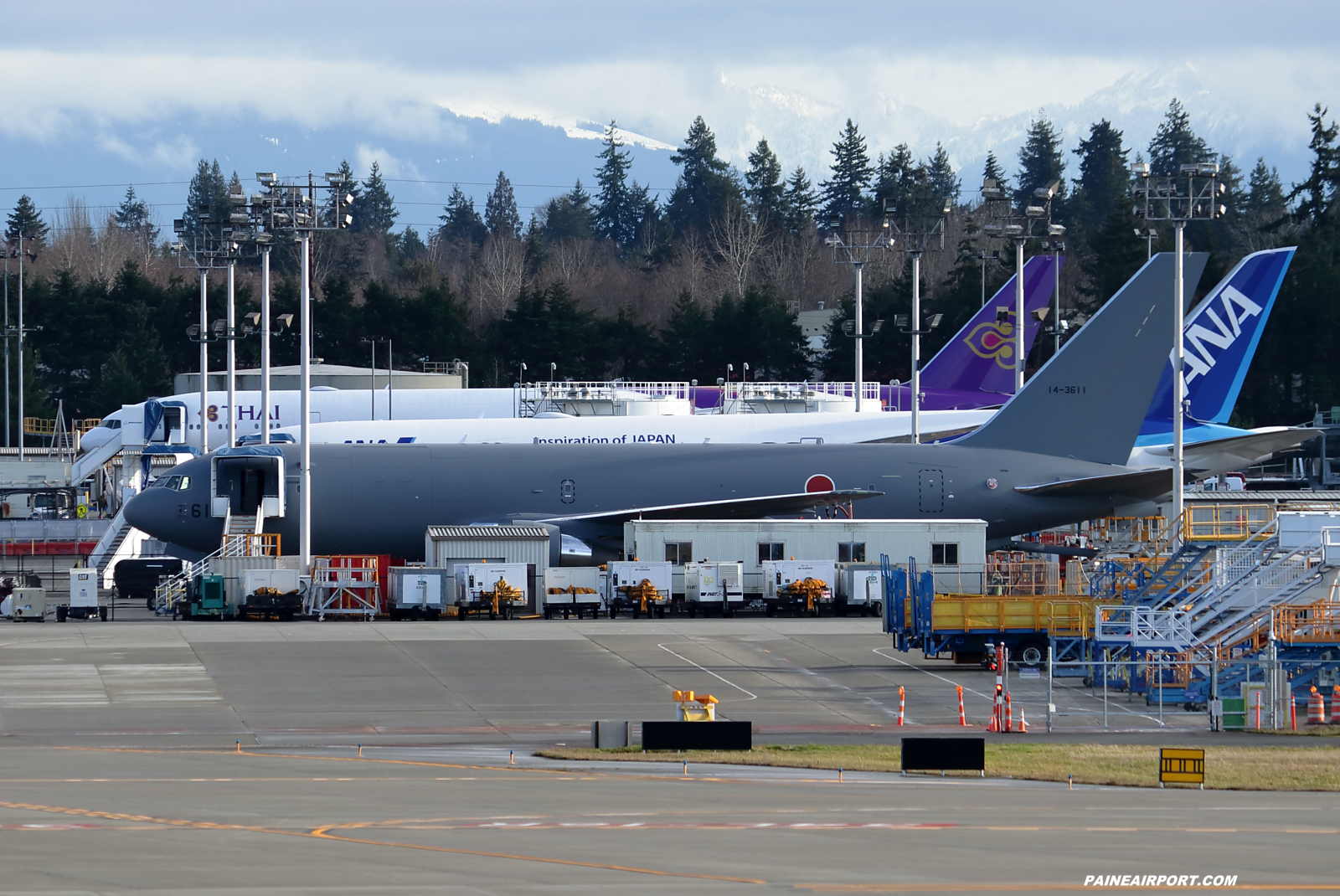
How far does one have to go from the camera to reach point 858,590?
49094mm

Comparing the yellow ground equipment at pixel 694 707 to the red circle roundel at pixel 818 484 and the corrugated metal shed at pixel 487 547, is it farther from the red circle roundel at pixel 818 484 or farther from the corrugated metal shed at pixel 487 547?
the red circle roundel at pixel 818 484

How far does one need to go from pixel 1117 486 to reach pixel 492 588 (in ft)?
66.7

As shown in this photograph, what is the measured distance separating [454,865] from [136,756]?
11.3 meters

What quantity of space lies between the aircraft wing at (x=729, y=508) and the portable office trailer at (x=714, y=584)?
442 cm

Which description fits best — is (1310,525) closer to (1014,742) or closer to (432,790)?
(1014,742)

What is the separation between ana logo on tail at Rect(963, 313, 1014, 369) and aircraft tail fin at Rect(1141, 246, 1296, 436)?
1976 centimetres

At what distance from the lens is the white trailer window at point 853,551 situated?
168 ft

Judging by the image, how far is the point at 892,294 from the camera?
5349 inches

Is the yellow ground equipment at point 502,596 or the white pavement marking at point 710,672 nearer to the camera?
the white pavement marking at point 710,672

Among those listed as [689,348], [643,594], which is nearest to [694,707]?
[643,594]

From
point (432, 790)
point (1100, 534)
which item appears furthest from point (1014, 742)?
point (1100, 534)

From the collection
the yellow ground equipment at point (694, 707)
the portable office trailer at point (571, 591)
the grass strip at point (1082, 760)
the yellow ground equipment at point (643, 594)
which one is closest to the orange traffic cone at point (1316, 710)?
the grass strip at point (1082, 760)

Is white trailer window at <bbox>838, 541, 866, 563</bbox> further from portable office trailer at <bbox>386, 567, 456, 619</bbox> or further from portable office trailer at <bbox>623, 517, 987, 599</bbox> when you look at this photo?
portable office trailer at <bbox>386, 567, 456, 619</bbox>

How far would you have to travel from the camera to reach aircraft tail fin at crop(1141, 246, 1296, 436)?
6256cm
